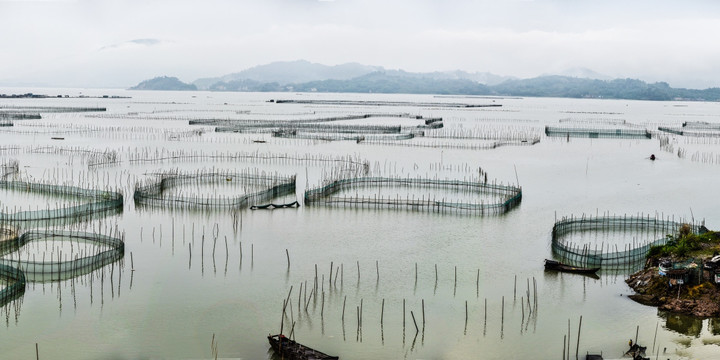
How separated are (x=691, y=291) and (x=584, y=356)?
13.0 ft

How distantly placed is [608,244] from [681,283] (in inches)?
217

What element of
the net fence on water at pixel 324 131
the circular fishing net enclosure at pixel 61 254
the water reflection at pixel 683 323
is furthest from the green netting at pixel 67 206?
the net fence on water at pixel 324 131

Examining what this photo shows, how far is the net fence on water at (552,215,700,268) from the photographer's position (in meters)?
17.7

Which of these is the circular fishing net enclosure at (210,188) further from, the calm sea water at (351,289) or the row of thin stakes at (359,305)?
the row of thin stakes at (359,305)

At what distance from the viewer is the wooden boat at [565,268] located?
55.5 feet

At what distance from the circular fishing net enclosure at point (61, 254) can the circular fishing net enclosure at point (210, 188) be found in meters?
4.71

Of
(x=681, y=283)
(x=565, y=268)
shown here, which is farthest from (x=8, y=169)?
(x=681, y=283)

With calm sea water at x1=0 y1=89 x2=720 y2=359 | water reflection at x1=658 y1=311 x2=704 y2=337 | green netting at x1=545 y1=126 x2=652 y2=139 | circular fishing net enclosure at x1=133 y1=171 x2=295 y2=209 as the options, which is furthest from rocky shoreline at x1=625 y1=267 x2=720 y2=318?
green netting at x1=545 y1=126 x2=652 y2=139

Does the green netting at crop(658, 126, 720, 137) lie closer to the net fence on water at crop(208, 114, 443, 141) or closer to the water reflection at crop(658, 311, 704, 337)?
the net fence on water at crop(208, 114, 443, 141)

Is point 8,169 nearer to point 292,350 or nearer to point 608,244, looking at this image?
point 292,350

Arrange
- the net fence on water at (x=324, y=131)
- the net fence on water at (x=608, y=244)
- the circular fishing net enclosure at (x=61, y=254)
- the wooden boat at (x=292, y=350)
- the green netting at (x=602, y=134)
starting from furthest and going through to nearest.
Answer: the green netting at (x=602, y=134) < the net fence on water at (x=324, y=131) < the net fence on water at (x=608, y=244) < the circular fishing net enclosure at (x=61, y=254) < the wooden boat at (x=292, y=350)

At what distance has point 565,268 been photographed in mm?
17078

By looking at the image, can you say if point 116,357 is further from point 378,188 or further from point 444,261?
point 378,188

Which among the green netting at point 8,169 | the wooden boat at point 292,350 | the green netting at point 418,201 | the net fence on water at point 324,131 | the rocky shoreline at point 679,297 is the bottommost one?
the wooden boat at point 292,350
